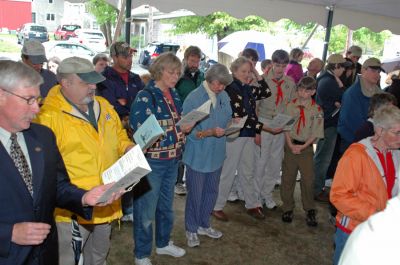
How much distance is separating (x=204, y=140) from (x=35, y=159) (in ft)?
6.83

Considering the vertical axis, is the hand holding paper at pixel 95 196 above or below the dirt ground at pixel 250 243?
above

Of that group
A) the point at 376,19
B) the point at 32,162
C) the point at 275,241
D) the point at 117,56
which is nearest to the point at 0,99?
the point at 32,162

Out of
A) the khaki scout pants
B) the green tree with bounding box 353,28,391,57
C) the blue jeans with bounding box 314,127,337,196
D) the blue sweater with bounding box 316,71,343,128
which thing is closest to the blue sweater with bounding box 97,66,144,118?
the khaki scout pants

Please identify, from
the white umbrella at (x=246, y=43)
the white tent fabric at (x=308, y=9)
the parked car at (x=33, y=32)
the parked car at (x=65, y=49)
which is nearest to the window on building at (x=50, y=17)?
the parked car at (x=33, y=32)

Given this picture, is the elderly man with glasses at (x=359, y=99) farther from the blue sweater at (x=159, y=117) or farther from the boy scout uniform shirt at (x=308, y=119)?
the blue sweater at (x=159, y=117)

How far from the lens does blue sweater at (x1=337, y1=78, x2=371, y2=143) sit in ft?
14.5

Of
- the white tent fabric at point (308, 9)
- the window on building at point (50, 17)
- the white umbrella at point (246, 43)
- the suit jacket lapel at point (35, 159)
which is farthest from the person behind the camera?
the window on building at point (50, 17)

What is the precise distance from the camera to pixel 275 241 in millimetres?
4121

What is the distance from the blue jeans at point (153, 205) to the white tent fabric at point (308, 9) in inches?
117

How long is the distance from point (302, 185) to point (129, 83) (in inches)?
95.3

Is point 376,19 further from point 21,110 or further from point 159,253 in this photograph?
point 21,110

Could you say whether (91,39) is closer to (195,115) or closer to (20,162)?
(195,115)

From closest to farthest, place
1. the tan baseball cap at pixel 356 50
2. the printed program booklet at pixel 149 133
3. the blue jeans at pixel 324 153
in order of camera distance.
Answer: the printed program booklet at pixel 149 133 < the blue jeans at pixel 324 153 < the tan baseball cap at pixel 356 50

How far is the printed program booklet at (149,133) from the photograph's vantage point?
250 cm
